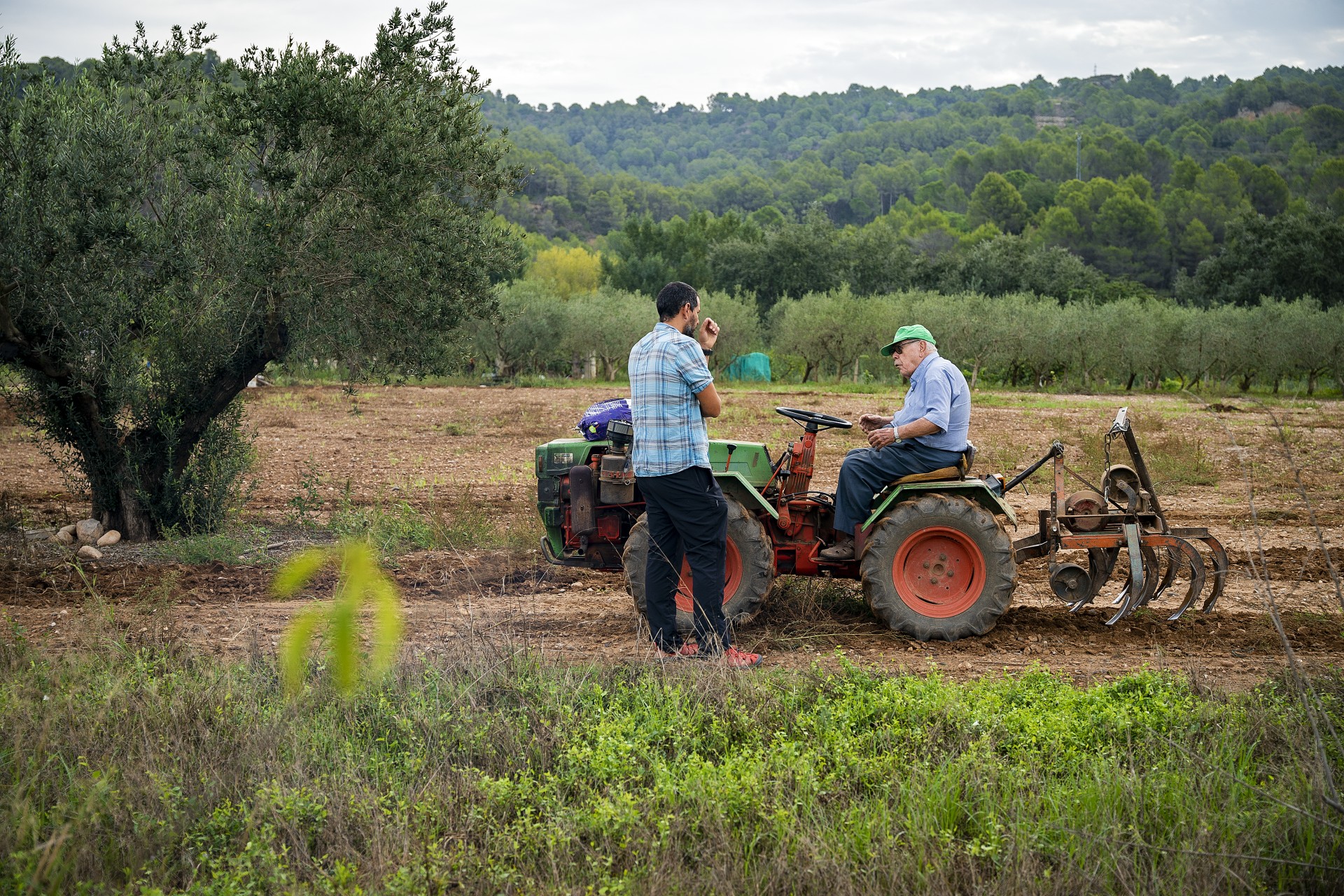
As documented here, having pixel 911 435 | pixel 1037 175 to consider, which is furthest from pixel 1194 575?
pixel 1037 175

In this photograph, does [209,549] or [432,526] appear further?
[432,526]

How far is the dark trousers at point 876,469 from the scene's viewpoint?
6.18m

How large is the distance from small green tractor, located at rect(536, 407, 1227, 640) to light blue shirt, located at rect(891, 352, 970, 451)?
0.24 meters

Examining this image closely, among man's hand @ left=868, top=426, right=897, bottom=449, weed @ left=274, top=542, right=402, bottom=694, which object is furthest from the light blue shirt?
weed @ left=274, top=542, right=402, bottom=694

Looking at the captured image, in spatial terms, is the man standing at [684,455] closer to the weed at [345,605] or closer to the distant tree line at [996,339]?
the weed at [345,605]

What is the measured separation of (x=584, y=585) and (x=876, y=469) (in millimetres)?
2712

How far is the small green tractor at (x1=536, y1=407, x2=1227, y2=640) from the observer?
6078 mm

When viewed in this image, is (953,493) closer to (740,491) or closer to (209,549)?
(740,491)

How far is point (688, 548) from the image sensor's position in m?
5.41

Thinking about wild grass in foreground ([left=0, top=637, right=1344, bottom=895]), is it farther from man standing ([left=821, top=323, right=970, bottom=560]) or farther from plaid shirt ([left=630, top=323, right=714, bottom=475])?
man standing ([left=821, top=323, right=970, bottom=560])

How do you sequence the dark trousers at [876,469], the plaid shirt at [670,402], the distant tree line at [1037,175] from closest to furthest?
the plaid shirt at [670,402] < the dark trousers at [876,469] < the distant tree line at [1037,175]

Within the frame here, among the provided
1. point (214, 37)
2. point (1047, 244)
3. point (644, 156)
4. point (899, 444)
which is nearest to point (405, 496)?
point (214, 37)

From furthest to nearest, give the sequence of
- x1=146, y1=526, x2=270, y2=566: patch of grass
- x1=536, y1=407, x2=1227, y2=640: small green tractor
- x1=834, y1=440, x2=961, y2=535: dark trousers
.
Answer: x1=146, y1=526, x2=270, y2=566: patch of grass
x1=834, y1=440, x2=961, y2=535: dark trousers
x1=536, y1=407, x2=1227, y2=640: small green tractor

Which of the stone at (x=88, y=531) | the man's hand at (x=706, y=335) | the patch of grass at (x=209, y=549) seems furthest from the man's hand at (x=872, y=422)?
the stone at (x=88, y=531)
